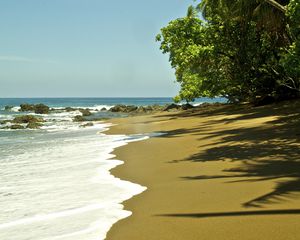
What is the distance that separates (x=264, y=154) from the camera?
9820mm

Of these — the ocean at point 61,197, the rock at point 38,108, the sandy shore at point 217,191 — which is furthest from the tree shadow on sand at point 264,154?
the rock at point 38,108

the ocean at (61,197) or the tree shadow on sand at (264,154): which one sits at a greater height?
the tree shadow on sand at (264,154)

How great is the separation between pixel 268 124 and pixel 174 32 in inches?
344

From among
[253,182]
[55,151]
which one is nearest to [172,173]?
[253,182]

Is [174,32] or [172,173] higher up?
[174,32]

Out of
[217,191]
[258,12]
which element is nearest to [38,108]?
[258,12]

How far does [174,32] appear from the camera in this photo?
871 inches

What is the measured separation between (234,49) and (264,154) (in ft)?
53.0

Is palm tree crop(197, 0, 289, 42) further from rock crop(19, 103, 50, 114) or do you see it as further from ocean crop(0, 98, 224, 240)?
rock crop(19, 103, 50, 114)

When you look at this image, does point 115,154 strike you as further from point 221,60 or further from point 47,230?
point 221,60

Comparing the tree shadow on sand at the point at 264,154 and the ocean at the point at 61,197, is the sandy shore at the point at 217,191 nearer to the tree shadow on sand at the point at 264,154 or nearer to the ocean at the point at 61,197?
the tree shadow on sand at the point at 264,154

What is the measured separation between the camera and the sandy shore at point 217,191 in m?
5.01

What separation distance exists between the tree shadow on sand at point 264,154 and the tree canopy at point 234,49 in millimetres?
6378

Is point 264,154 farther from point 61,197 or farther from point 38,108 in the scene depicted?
point 38,108
